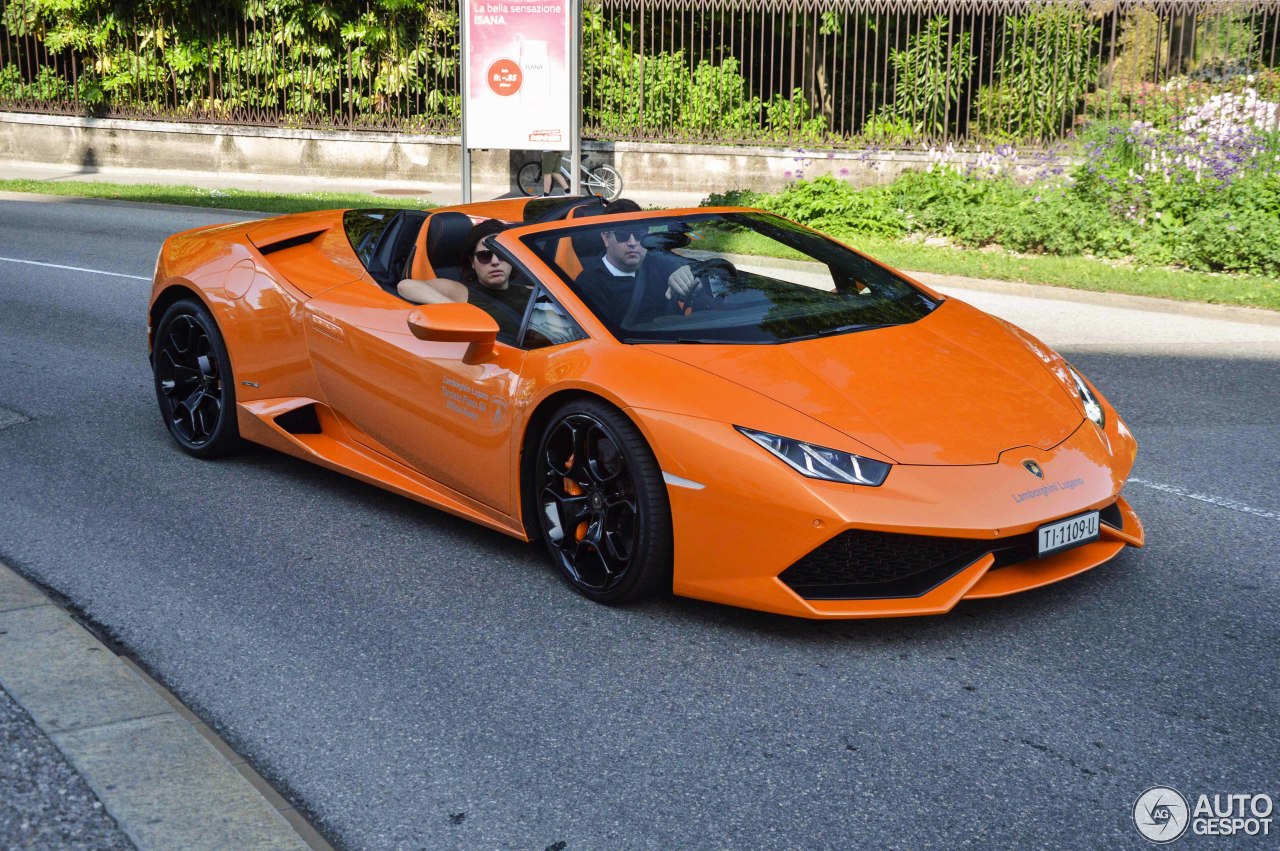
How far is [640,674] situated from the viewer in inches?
168

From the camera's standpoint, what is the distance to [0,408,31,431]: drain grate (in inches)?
291

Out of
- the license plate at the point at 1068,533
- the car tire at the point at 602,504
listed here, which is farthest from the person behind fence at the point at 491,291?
the license plate at the point at 1068,533

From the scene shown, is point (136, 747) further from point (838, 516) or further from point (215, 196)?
point (215, 196)

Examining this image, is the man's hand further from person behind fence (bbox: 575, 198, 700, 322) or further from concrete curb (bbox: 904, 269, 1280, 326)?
concrete curb (bbox: 904, 269, 1280, 326)

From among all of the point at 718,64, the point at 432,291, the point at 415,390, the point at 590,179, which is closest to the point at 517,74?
the point at 590,179

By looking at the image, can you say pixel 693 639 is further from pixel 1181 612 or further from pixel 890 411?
pixel 1181 612

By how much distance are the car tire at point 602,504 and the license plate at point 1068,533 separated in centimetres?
117

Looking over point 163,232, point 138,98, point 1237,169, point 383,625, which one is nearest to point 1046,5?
point 1237,169

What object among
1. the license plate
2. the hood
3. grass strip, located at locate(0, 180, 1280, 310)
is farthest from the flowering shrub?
the license plate

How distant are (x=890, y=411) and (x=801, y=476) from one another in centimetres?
49

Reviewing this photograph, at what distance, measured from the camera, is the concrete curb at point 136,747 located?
10.7 ft

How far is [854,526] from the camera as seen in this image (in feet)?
13.5

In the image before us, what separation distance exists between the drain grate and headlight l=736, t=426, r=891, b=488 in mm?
4745

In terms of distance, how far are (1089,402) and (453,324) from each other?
7.59 ft
